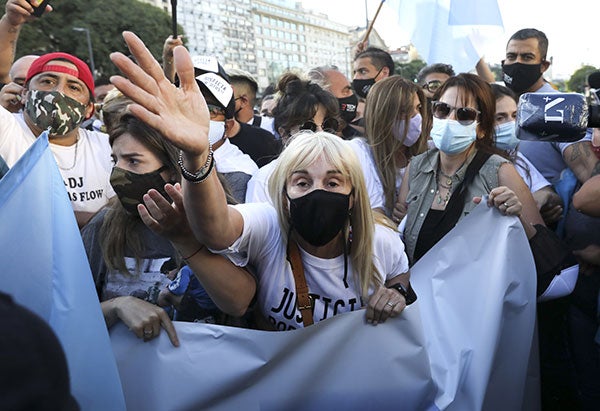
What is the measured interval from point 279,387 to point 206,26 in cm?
9605

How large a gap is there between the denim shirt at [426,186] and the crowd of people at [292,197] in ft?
0.03

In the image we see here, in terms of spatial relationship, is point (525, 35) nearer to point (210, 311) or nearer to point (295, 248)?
point (295, 248)

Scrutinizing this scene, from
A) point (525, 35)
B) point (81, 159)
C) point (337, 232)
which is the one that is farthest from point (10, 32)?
point (525, 35)

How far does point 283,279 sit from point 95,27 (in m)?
37.1

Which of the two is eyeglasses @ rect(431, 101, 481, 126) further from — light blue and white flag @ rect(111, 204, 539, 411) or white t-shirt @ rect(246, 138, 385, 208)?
light blue and white flag @ rect(111, 204, 539, 411)

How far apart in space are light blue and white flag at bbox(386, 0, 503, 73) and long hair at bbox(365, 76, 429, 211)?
144 centimetres

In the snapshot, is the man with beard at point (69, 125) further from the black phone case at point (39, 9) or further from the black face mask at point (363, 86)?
the black face mask at point (363, 86)

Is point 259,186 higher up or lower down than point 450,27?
lower down

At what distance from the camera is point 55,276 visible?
126cm

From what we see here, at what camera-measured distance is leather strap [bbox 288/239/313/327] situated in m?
1.73

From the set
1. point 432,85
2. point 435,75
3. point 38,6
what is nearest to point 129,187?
point 38,6

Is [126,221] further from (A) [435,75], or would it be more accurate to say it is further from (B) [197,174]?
(A) [435,75]

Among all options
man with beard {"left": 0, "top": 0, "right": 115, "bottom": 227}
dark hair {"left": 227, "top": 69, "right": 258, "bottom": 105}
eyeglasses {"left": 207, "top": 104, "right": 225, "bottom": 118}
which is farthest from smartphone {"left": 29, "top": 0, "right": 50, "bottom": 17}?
dark hair {"left": 227, "top": 69, "right": 258, "bottom": 105}

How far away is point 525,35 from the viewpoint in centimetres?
416
